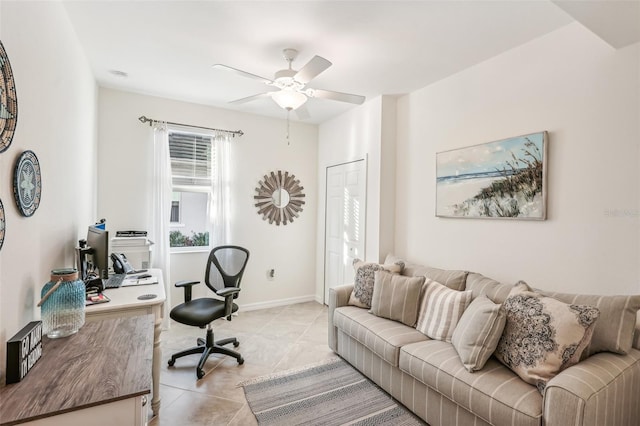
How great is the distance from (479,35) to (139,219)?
385 cm

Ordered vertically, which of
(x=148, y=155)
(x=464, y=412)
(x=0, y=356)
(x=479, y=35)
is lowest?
(x=464, y=412)

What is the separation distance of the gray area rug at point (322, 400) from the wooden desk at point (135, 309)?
2.26 ft

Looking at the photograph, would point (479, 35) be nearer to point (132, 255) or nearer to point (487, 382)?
point (487, 382)

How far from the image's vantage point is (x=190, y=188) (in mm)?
4055

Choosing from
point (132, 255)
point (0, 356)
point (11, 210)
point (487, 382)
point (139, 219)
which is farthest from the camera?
point (139, 219)

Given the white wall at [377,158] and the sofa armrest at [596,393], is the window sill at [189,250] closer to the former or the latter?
the white wall at [377,158]

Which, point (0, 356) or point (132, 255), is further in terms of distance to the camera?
point (132, 255)

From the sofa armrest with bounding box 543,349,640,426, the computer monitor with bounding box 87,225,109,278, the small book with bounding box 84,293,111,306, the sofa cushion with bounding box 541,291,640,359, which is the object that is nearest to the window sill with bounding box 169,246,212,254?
the computer monitor with bounding box 87,225,109,278

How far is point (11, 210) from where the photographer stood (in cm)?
134

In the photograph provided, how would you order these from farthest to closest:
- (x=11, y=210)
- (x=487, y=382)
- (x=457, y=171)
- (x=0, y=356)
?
(x=457, y=171) < (x=487, y=382) < (x=11, y=210) < (x=0, y=356)

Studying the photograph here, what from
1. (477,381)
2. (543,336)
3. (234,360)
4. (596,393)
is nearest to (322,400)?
(234,360)

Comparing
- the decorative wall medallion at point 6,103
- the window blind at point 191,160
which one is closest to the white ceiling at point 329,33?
the window blind at point 191,160

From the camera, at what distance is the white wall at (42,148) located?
4.34ft

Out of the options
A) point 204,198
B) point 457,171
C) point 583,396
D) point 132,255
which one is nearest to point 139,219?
point 132,255
